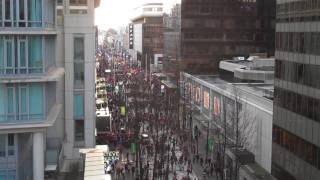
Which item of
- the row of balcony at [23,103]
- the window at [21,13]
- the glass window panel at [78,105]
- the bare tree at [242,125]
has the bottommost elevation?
the bare tree at [242,125]

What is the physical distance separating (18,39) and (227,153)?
26929 millimetres

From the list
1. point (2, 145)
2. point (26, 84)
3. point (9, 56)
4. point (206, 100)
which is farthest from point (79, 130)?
point (206, 100)

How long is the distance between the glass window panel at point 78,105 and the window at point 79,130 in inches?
21.1

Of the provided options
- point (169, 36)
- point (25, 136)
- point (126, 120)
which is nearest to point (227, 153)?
point (25, 136)

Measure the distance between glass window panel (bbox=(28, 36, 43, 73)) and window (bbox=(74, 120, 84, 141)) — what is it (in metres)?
12.9

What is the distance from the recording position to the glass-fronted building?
33.9 metres

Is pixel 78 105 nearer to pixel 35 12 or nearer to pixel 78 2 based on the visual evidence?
pixel 78 2

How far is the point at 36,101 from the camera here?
3109 centimetres

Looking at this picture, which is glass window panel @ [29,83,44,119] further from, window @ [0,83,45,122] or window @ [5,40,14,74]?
window @ [5,40,14,74]

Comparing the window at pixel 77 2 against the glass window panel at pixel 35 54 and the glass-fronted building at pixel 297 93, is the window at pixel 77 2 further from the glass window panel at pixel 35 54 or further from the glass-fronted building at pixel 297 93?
the glass-fronted building at pixel 297 93

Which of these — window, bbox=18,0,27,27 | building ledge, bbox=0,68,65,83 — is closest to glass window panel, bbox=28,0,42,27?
window, bbox=18,0,27,27

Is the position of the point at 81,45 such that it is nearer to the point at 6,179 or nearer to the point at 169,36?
the point at 6,179

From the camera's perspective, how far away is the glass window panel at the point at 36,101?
3097cm

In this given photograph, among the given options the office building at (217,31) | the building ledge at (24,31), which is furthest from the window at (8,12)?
the office building at (217,31)
